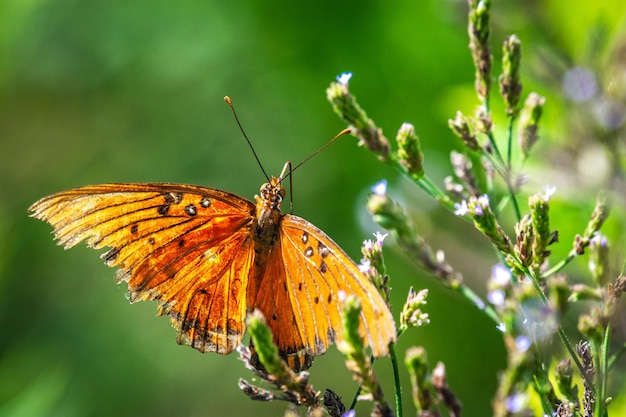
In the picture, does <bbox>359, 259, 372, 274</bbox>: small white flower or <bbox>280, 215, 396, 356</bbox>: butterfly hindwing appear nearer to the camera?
<bbox>280, 215, 396, 356</bbox>: butterfly hindwing

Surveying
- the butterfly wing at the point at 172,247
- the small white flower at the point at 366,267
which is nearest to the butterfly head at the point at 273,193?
the butterfly wing at the point at 172,247

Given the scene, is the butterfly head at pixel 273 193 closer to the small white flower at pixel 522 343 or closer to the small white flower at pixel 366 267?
the small white flower at pixel 366 267

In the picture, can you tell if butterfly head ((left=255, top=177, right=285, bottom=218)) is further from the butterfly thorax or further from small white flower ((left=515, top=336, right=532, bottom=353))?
small white flower ((left=515, top=336, right=532, bottom=353))

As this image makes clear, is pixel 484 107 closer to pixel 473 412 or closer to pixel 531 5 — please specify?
pixel 531 5

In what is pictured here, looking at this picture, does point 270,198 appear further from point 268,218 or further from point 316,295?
point 316,295

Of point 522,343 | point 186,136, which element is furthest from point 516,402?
point 186,136

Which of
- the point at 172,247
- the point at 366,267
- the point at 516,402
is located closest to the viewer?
the point at 516,402

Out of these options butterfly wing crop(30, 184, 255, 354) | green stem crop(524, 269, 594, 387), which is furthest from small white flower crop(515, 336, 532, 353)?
butterfly wing crop(30, 184, 255, 354)
